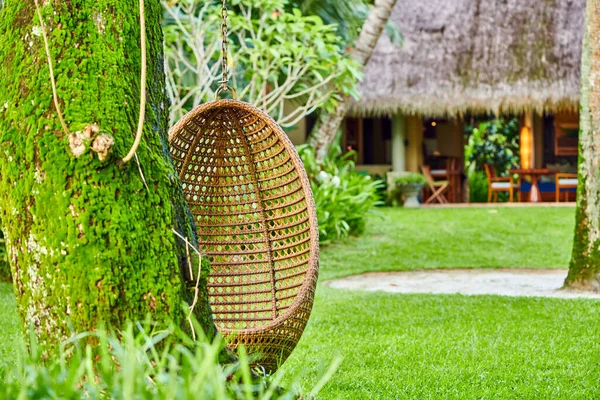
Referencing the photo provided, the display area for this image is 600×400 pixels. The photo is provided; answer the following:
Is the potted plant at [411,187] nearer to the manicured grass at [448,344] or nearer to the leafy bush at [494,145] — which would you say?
the leafy bush at [494,145]

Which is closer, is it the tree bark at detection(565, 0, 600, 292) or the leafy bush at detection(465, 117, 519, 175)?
the tree bark at detection(565, 0, 600, 292)

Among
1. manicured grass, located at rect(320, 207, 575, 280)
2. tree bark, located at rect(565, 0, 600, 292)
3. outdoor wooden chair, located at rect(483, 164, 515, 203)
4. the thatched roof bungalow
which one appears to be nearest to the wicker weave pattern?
tree bark, located at rect(565, 0, 600, 292)

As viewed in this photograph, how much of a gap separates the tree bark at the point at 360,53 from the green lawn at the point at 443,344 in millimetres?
1951

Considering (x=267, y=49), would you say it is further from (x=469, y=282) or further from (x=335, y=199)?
(x=469, y=282)

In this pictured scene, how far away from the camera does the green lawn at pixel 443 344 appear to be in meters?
3.21

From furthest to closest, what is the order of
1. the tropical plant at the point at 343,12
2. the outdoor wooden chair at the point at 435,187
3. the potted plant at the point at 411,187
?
the outdoor wooden chair at the point at 435,187
the potted plant at the point at 411,187
the tropical plant at the point at 343,12

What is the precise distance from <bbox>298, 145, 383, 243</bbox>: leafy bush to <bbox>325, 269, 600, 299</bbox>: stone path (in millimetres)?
1281

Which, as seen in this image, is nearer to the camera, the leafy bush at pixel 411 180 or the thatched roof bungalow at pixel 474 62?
the leafy bush at pixel 411 180

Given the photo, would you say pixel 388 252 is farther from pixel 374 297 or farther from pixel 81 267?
pixel 81 267

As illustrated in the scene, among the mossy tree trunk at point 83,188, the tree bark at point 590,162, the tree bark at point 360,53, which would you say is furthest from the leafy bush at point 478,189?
the mossy tree trunk at point 83,188

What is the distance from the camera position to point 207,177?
372 cm

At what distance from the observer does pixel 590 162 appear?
5488 mm

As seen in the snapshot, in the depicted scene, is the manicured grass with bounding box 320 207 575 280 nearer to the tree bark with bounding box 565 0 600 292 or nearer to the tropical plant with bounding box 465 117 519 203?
the tree bark with bounding box 565 0 600 292

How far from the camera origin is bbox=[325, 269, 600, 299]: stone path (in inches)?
238
